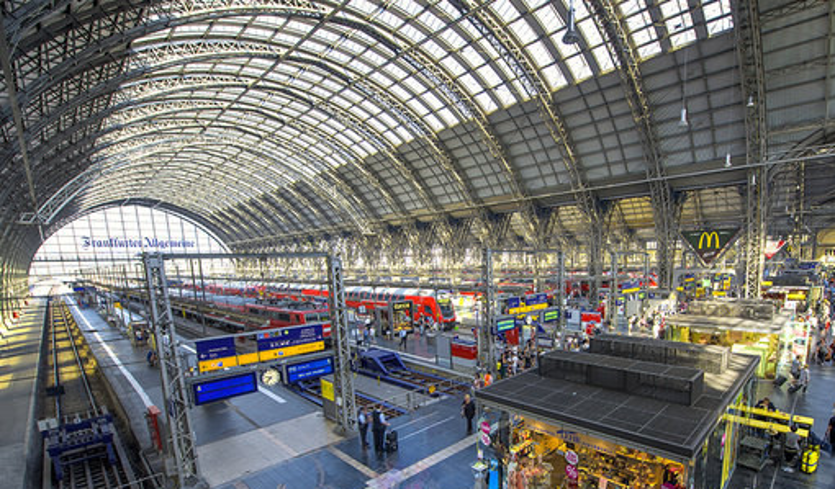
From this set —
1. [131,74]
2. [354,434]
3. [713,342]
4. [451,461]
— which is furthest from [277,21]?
[713,342]

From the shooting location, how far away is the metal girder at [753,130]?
71.7 ft

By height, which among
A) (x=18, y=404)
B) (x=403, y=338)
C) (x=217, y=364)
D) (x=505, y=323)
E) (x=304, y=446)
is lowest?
(x=403, y=338)

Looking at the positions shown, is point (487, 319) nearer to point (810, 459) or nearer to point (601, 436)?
point (601, 436)

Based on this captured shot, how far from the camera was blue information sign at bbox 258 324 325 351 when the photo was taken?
524 inches

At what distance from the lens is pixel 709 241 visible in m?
23.6

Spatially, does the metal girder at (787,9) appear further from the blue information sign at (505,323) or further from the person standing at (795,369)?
the blue information sign at (505,323)

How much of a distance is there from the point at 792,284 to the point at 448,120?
29.3m

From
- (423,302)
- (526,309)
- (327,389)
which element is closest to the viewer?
(327,389)

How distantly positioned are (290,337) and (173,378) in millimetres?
3627

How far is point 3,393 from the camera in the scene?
17891mm

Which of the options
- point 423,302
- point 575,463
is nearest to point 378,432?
point 575,463

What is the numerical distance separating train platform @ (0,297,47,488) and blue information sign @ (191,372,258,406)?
4.54m

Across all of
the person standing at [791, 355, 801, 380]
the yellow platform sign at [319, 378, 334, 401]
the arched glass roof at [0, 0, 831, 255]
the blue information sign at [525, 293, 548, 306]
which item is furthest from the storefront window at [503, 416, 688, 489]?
the arched glass roof at [0, 0, 831, 255]

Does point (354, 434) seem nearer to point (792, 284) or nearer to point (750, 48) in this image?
point (750, 48)
